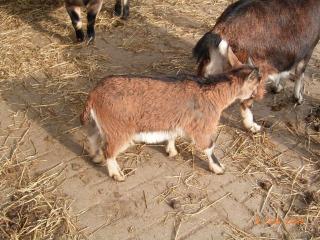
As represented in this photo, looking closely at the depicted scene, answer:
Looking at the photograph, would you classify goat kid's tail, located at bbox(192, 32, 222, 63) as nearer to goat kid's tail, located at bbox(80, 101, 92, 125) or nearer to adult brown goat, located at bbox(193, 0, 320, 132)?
adult brown goat, located at bbox(193, 0, 320, 132)

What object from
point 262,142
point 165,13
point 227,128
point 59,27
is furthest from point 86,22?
point 262,142

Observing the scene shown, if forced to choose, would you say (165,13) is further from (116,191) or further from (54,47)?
(116,191)

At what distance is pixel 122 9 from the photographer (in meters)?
6.14

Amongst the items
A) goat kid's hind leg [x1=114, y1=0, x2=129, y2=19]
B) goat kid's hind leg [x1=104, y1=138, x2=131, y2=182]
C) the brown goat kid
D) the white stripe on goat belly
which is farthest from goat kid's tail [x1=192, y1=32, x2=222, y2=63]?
goat kid's hind leg [x1=114, y1=0, x2=129, y2=19]

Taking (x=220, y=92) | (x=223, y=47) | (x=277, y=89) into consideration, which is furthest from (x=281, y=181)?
(x=277, y=89)

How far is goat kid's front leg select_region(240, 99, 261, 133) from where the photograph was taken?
3986 mm

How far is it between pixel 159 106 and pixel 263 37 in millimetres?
1166

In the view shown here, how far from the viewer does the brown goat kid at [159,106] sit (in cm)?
319

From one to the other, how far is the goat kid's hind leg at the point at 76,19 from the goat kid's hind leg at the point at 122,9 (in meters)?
Answer: 0.85

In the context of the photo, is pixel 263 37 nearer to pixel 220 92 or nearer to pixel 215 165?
pixel 220 92

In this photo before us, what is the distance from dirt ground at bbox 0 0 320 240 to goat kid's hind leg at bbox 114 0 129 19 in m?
0.49

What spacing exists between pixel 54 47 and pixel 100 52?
1.97ft
